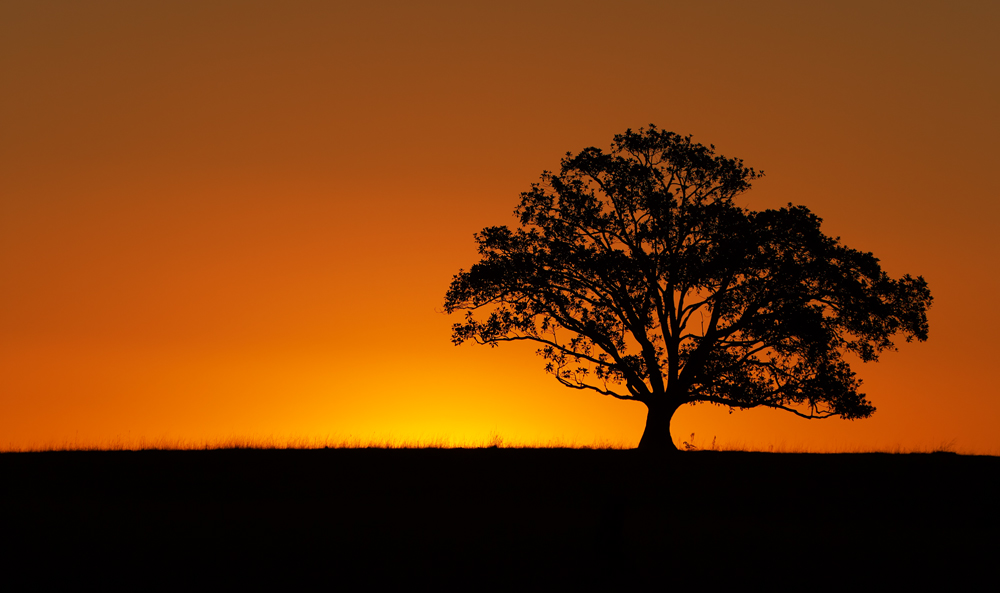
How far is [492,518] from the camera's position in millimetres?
18781

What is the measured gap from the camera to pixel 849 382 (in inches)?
1206

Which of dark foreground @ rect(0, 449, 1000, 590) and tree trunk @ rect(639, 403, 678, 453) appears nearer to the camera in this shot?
dark foreground @ rect(0, 449, 1000, 590)

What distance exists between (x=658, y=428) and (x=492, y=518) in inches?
507

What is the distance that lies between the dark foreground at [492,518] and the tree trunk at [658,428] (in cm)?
251

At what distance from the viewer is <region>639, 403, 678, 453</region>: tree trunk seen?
3025 cm

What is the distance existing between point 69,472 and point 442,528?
12.3m

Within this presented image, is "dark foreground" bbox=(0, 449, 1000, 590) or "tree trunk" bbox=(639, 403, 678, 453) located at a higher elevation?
"tree trunk" bbox=(639, 403, 678, 453)

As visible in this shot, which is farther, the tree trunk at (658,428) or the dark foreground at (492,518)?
the tree trunk at (658,428)

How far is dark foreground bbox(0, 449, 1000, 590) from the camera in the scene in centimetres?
1456

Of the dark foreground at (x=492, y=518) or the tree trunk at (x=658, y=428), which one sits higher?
the tree trunk at (x=658, y=428)

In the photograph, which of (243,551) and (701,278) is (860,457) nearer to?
(701,278)

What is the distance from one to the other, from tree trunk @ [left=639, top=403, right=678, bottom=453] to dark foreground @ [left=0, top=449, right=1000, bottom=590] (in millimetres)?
2513

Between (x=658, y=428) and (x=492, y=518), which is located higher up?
(x=658, y=428)

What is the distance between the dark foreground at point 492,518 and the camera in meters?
14.6
